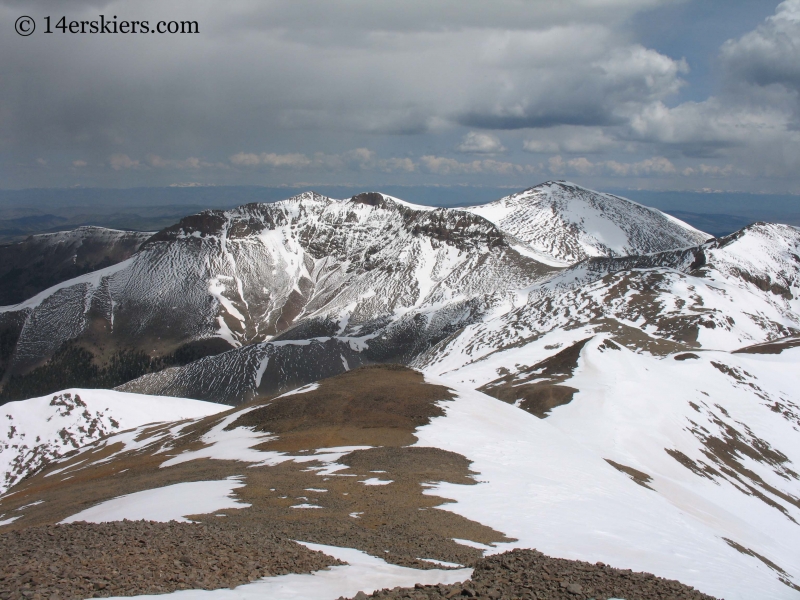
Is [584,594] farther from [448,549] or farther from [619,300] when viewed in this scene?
[619,300]

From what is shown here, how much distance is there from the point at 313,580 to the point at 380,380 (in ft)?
154

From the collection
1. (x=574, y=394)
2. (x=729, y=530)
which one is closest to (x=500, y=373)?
(x=574, y=394)

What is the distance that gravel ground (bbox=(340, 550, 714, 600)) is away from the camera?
1252 cm

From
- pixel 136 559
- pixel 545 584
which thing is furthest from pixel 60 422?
pixel 545 584

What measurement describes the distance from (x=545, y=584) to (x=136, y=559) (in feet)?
35.5

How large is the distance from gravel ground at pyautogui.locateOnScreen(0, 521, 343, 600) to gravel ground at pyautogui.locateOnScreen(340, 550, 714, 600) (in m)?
4.17

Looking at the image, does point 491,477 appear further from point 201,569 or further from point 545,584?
point 201,569

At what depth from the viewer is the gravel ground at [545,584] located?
12.5 meters

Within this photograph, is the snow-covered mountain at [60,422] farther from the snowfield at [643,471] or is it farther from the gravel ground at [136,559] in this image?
the gravel ground at [136,559]

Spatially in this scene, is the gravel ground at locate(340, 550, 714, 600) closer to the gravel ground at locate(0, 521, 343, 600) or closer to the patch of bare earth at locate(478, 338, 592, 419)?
Result: the gravel ground at locate(0, 521, 343, 600)

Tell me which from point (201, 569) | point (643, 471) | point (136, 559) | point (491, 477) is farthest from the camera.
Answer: point (643, 471)

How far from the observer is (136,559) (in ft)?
47.1

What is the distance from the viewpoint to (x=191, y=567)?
14211mm

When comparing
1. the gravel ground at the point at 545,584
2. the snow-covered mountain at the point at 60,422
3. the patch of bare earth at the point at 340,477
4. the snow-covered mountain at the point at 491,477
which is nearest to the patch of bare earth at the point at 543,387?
the snow-covered mountain at the point at 491,477
